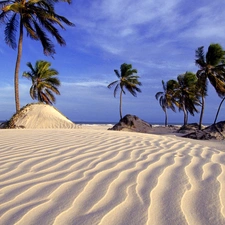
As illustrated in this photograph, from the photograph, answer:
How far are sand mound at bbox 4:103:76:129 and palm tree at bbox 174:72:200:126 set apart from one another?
1883 centimetres

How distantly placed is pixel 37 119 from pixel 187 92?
803 inches

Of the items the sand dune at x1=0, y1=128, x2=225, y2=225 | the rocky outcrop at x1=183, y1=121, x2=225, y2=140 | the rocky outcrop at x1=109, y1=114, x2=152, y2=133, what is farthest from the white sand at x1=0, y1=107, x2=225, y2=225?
the rocky outcrop at x1=109, y1=114, x2=152, y2=133

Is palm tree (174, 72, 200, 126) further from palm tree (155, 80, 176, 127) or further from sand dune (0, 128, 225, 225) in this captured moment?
sand dune (0, 128, 225, 225)

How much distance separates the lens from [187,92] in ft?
100

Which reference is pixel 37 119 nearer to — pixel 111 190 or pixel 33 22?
pixel 33 22

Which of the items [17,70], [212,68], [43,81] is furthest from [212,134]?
[43,81]

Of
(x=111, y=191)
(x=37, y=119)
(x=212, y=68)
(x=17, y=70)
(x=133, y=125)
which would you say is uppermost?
(x=212, y=68)

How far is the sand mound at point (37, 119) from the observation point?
48.5 ft

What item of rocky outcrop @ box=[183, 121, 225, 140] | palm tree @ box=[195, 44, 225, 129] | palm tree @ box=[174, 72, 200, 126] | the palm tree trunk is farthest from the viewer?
palm tree @ box=[174, 72, 200, 126]

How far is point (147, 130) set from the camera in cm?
1598

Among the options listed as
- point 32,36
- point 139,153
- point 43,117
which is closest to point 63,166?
point 139,153

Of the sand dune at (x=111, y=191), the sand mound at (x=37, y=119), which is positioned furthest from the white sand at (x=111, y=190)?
the sand mound at (x=37, y=119)

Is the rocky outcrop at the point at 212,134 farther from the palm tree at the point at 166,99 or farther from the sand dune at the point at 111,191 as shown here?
the palm tree at the point at 166,99

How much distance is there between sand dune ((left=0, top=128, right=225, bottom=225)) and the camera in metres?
1.74
